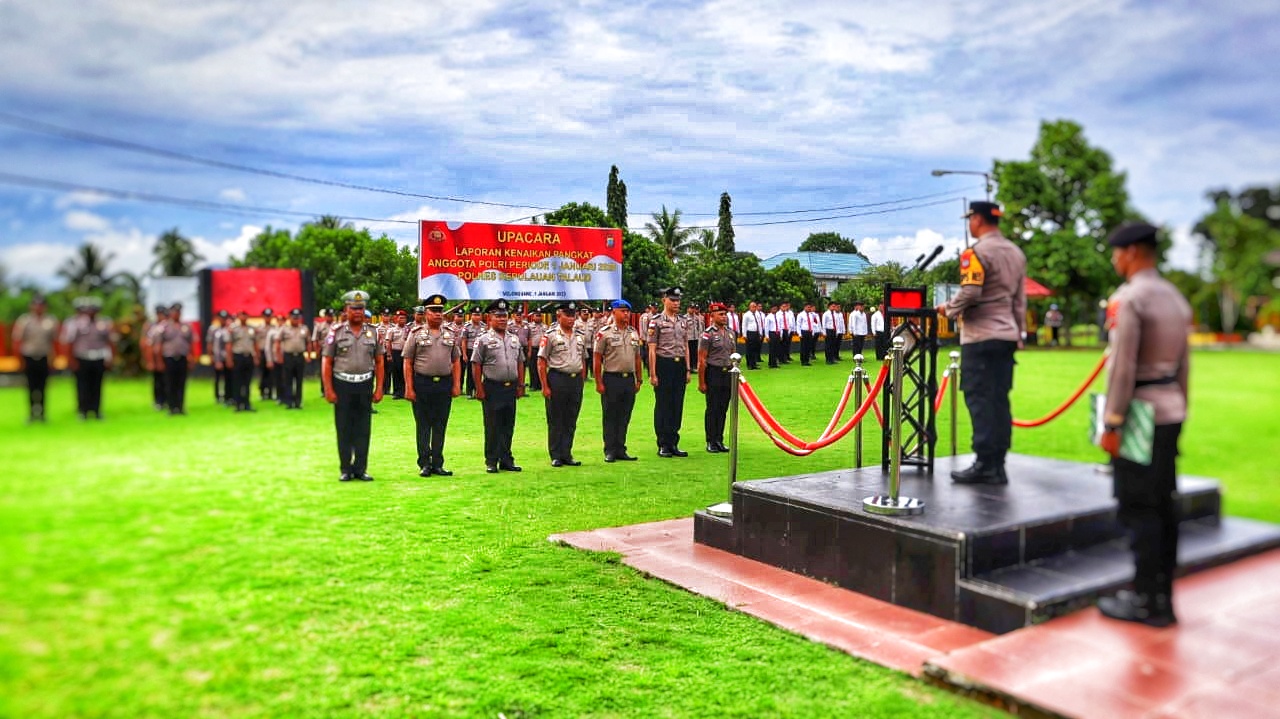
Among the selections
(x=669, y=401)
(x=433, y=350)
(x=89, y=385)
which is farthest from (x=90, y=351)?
(x=669, y=401)

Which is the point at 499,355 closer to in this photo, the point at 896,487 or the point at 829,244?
the point at 829,244

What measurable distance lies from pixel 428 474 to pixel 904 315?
311 cm

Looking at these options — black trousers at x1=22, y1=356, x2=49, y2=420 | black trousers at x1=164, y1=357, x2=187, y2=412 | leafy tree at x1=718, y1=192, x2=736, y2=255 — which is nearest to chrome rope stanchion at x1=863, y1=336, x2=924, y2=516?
leafy tree at x1=718, y1=192, x2=736, y2=255

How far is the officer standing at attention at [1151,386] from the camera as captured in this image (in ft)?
10.2

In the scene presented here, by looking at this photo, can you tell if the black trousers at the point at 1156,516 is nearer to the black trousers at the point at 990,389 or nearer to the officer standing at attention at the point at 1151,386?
the officer standing at attention at the point at 1151,386

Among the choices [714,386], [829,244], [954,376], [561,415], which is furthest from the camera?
[714,386]

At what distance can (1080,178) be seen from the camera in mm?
3592

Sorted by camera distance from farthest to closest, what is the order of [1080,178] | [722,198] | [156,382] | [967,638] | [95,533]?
[722,198] < [967,638] < [1080,178] < [156,382] < [95,533]

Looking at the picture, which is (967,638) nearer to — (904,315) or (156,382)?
(904,315)

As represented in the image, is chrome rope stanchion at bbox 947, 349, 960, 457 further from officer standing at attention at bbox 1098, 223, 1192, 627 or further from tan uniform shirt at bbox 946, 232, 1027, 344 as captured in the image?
officer standing at attention at bbox 1098, 223, 1192, 627

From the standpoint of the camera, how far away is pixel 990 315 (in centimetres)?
462

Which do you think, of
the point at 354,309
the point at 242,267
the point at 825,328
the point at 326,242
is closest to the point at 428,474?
the point at 354,309

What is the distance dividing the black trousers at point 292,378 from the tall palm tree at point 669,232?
2484 mm

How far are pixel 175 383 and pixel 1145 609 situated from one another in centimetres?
339
